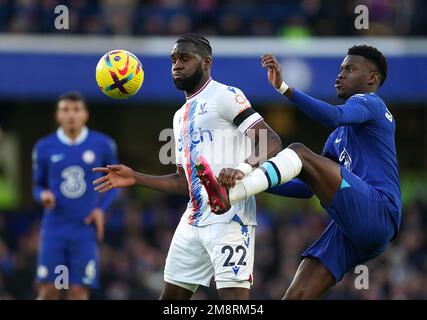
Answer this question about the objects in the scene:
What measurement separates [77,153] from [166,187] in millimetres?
3583

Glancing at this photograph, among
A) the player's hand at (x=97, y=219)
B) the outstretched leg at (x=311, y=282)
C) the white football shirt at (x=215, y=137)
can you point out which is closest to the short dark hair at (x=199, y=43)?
the white football shirt at (x=215, y=137)

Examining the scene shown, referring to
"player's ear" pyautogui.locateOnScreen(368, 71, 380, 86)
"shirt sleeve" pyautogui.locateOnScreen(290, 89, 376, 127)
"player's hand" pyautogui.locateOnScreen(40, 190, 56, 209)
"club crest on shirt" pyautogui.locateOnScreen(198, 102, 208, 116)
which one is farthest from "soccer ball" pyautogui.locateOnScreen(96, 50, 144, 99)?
"player's hand" pyautogui.locateOnScreen(40, 190, 56, 209)

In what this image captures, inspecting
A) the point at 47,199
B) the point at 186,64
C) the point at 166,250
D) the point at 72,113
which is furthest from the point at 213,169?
the point at 166,250

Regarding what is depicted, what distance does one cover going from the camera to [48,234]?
38.1 feet

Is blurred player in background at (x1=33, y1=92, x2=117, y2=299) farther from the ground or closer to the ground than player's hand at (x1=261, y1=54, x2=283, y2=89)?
closer to the ground

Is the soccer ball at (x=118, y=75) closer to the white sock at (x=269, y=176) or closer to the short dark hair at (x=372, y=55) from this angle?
the white sock at (x=269, y=176)

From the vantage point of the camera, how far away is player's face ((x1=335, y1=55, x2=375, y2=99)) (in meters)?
8.50

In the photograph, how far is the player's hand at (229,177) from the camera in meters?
7.47

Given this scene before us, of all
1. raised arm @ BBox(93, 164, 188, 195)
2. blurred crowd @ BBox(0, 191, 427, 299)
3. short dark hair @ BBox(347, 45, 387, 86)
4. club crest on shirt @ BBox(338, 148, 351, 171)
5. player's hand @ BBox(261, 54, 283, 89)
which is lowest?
blurred crowd @ BBox(0, 191, 427, 299)

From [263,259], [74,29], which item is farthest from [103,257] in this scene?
[74,29]

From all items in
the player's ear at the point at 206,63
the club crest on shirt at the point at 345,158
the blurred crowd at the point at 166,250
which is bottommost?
the blurred crowd at the point at 166,250

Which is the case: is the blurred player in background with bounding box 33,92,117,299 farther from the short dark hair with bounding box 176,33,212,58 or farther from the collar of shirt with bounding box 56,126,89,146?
the short dark hair with bounding box 176,33,212,58

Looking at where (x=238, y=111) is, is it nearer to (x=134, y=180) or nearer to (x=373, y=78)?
(x=134, y=180)

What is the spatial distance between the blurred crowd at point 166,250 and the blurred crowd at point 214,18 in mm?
3258
